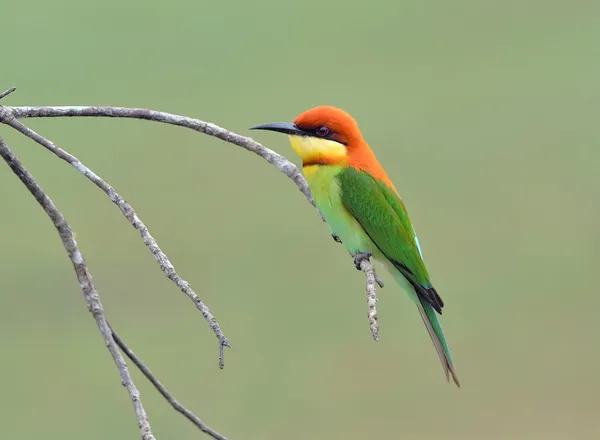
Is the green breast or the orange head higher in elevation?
the orange head

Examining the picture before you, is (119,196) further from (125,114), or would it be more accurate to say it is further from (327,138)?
(327,138)

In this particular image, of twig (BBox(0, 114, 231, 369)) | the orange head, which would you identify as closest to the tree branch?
twig (BBox(0, 114, 231, 369))

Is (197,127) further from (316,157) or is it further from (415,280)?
(415,280)

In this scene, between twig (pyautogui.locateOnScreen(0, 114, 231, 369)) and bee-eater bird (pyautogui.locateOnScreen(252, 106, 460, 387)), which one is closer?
twig (pyautogui.locateOnScreen(0, 114, 231, 369))

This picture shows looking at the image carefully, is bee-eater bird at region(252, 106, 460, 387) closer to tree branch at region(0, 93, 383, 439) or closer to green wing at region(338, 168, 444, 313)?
green wing at region(338, 168, 444, 313)

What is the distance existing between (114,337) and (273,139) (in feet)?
15.8

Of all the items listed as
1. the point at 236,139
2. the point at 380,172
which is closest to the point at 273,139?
the point at 380,172

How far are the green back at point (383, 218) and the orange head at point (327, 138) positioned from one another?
3cm

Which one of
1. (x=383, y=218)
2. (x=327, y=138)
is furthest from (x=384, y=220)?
(x=327, y=138)

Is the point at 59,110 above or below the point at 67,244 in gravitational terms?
above

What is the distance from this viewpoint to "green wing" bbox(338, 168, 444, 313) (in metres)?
1.65

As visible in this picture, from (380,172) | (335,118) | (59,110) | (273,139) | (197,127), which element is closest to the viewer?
(59,110)

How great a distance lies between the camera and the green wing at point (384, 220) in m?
1.65

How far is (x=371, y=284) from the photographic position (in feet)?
3.26
